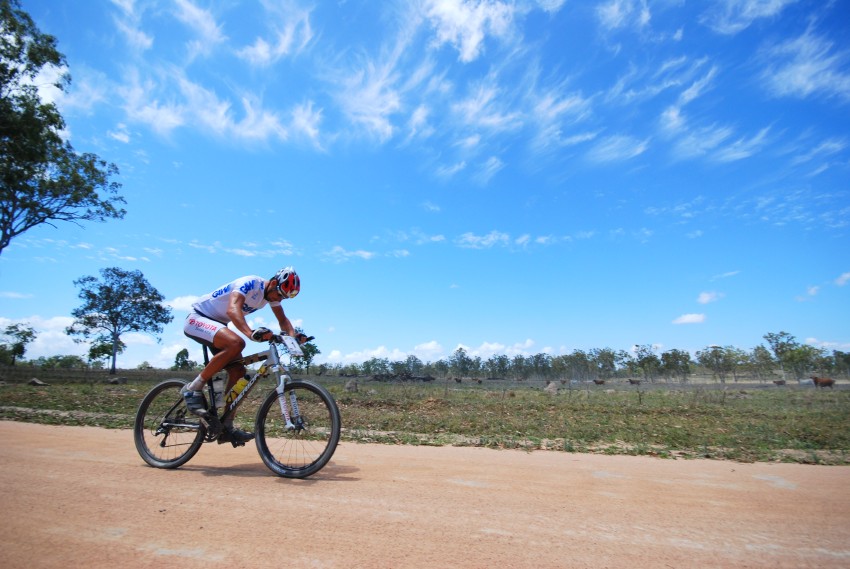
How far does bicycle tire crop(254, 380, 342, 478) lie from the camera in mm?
4195

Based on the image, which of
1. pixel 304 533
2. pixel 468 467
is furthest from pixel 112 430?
pixel 304 533

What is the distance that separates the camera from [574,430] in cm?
998

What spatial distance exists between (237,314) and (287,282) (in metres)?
0.63

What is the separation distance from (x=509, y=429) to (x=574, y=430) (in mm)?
1518

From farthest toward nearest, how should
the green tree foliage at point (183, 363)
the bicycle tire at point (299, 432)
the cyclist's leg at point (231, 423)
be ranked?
the green tree foliage at point (183, 363) < the cyclist's leg at point (231, 423) < the bicycle tire at point (299, 432)

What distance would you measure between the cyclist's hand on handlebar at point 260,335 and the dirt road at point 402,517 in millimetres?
1348

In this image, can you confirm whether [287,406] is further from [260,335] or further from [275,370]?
[260,335]

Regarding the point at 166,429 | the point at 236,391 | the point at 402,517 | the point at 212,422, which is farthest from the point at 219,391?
the point at 402,517

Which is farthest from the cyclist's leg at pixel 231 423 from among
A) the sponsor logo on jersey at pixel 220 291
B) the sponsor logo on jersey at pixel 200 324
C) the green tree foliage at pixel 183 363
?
the green tree foliage at pixel 183 363

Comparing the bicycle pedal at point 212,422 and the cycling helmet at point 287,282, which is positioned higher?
the cycling helmet at point 287,282

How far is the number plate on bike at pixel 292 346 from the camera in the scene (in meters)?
4.39

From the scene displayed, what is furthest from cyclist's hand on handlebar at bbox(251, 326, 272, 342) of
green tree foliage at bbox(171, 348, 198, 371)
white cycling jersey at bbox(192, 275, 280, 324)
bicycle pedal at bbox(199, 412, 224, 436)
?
green tree foliage at bbox(171, 348, 198, 371)

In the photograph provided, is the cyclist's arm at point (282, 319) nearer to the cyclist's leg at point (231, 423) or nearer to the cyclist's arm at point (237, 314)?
the cyclist's arm at point (237, 314)

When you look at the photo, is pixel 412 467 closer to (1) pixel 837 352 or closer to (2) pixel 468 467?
(2) pixel 468 467
